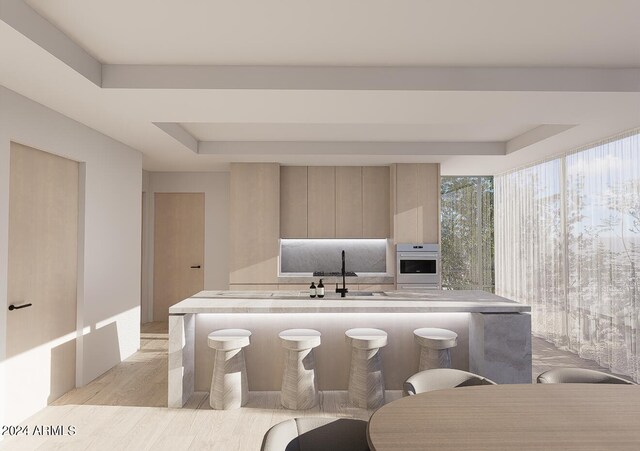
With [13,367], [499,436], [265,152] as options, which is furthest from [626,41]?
[13,367]

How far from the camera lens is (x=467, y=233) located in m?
8.03

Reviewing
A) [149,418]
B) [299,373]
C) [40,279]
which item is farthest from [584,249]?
[40,279]

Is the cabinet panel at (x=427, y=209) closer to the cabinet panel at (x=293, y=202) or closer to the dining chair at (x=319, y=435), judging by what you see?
the cabinet panel at (x=293, y=202)

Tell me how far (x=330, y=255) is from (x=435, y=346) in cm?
373

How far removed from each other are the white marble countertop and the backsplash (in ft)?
9.85

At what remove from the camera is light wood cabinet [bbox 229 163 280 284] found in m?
6.72

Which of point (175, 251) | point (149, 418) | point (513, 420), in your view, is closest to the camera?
point (513, 420)

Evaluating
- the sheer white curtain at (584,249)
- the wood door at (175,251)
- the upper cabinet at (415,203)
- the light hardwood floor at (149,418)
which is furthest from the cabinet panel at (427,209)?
the wood door at (175,251)

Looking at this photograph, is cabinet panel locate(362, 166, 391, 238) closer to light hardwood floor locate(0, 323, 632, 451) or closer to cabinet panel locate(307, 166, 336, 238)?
cabinet panel locate(307, 166, 336, 238)

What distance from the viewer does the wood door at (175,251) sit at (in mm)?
7781

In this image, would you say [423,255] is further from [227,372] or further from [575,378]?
[575,378]

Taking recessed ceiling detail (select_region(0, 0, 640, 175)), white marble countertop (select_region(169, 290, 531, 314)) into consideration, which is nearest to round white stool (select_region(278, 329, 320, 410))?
white marble countertop (select_region(169, 290, 531, 314))

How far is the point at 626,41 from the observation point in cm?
297

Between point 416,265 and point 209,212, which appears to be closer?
point 416,265
